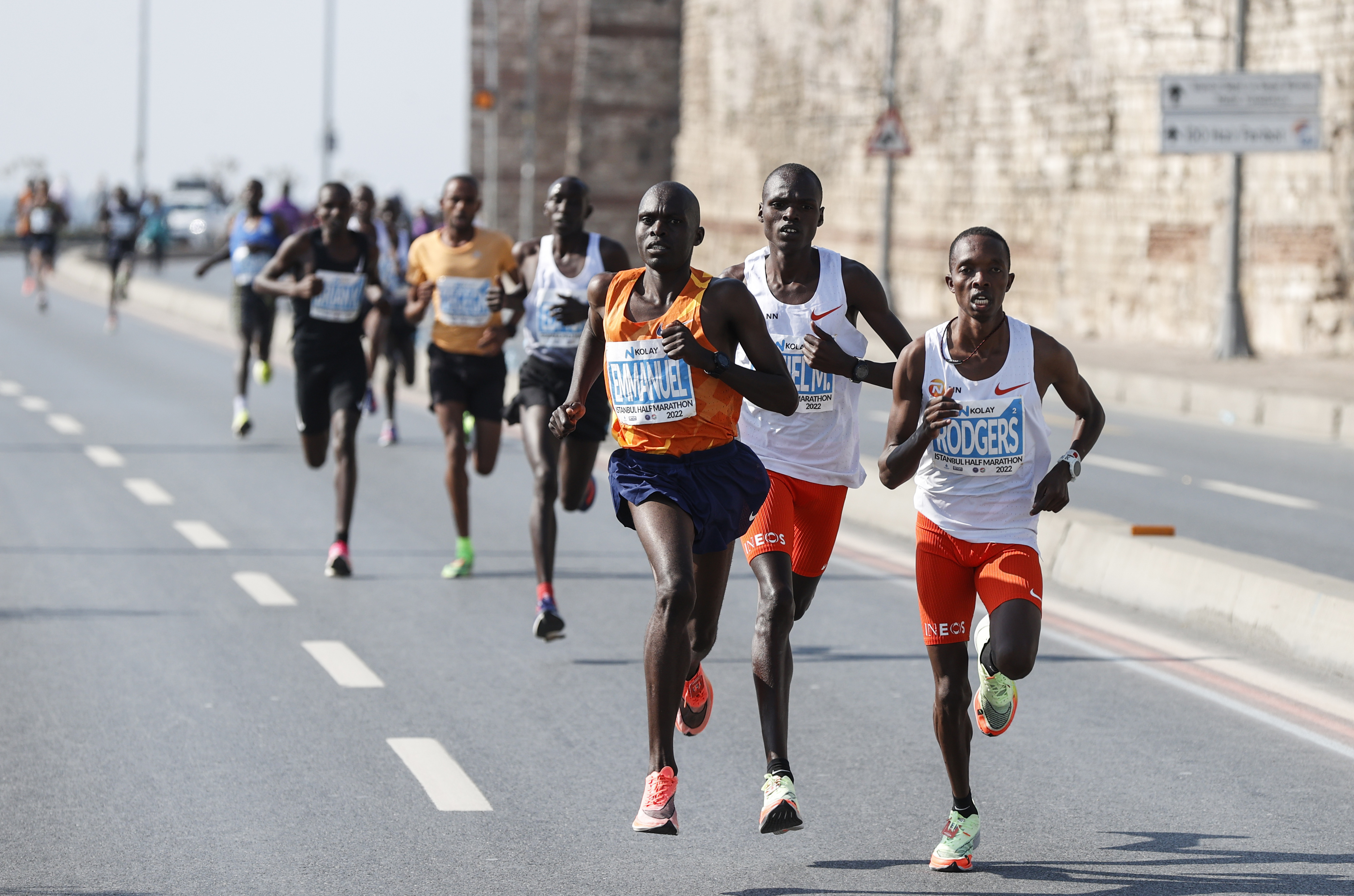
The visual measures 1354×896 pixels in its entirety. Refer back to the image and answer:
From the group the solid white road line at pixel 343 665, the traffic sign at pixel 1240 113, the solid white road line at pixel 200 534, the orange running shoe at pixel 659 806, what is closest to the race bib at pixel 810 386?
the orange running shoe at pixel 659 806

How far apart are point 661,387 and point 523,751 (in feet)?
5.20

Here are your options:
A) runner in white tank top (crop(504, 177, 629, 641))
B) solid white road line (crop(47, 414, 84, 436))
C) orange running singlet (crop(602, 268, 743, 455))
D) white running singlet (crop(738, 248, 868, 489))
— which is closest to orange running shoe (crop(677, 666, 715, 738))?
white running singlet (crop(738, 248, 868, 489))

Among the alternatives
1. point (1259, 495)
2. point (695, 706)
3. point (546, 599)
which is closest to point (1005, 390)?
point (695, 706)

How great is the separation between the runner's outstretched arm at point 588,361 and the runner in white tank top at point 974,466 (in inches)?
38.1

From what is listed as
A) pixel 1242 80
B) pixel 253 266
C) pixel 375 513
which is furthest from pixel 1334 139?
pixel 375 513

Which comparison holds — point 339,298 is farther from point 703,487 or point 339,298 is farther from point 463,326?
point 703,487

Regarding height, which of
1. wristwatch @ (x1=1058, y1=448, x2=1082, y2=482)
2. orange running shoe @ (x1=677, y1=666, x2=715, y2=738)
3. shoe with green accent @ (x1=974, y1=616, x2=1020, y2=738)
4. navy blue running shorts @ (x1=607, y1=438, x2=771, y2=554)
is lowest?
orange running shoe @ (x1=677, y1=666, x2=715, y2=738)

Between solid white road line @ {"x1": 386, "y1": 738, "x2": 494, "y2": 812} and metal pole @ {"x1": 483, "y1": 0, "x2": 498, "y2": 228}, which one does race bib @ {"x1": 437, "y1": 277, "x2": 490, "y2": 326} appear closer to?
solid white road line @ {"x1": 386, "y1": 738, "x2": 494, "y2": 812}

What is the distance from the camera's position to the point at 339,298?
10.5 metres

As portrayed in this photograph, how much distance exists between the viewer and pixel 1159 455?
55.0 ft

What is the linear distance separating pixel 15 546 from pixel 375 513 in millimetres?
2292

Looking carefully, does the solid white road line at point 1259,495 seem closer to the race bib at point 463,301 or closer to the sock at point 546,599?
the race bib at point 463,301

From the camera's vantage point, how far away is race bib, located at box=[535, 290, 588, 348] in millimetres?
9281

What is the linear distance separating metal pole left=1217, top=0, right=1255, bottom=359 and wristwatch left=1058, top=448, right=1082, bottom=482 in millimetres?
18581
